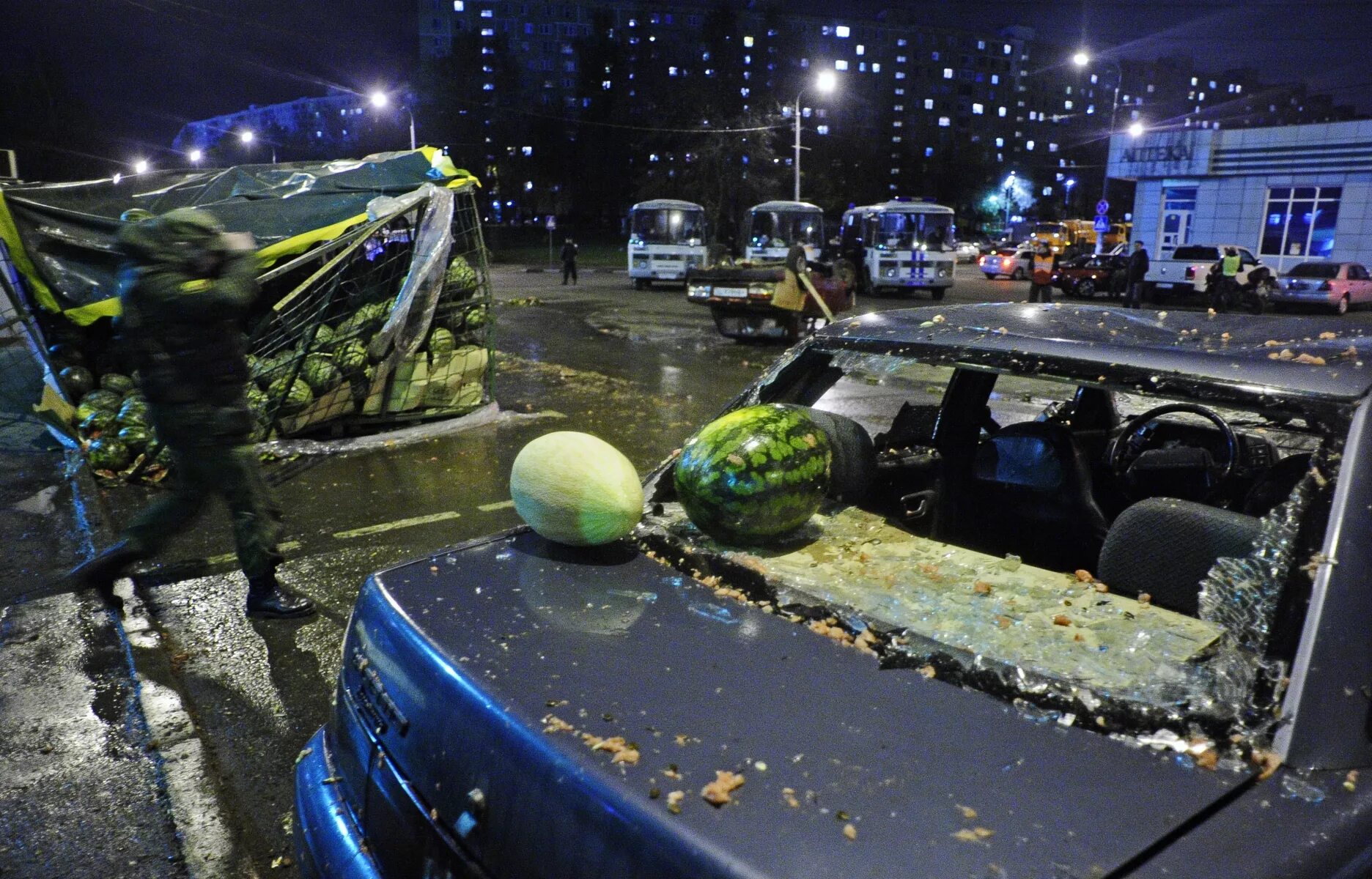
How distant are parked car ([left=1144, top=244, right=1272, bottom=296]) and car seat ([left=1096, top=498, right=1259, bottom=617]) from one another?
28.6 m

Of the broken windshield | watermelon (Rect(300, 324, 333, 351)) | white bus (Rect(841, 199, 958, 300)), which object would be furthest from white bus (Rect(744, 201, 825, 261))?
the broken windshield

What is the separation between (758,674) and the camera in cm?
190

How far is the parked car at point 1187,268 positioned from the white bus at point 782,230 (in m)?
10.3

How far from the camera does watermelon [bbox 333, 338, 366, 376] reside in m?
8.32

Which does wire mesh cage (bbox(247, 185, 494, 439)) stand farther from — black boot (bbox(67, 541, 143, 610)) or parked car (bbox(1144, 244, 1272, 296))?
parked car (bbox(1144, 244, 1272, 296))

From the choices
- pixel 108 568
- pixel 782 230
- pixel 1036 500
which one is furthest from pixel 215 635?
pixel 782 230

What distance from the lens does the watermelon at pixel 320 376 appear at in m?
8.23

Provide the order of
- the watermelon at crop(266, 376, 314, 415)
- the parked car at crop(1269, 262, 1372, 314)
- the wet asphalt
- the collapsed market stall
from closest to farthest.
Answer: the wet asphalt, the watermelon at crop(266, 376, 314, 415), the collapsed market stall, the parked car at crop(1269, 262, 1372, 314)

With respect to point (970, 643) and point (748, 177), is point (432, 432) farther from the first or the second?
point (748, 177)

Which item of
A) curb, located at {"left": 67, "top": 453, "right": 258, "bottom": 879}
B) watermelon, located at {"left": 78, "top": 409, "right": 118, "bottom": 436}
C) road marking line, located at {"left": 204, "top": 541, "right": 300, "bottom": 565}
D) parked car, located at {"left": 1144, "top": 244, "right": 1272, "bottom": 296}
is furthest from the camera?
parked car, located at {"left": 1144, "top": 244, "right": 1272, "bottom": 296}

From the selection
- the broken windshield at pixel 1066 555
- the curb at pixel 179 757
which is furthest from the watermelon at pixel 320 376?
the broken windshield at pixel 1066 555

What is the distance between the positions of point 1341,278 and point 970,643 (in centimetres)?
2958

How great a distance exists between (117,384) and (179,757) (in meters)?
6.34

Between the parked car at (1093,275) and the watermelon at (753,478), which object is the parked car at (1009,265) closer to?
the parked car at (1093,275)
